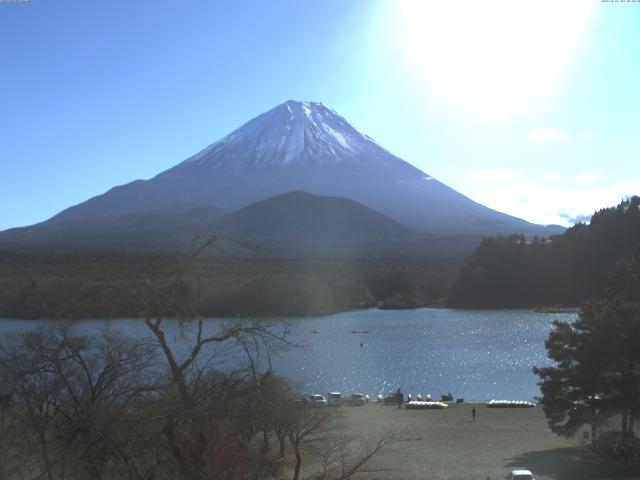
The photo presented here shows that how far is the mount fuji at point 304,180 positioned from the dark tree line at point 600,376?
2568 inches

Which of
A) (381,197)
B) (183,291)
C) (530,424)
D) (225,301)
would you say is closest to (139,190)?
Result: (381,197)

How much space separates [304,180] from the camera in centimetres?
8806

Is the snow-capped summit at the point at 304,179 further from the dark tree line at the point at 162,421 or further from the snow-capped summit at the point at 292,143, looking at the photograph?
the dark tree line at the point at 162,421

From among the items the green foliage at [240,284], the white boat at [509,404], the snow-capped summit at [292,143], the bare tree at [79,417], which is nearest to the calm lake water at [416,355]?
the green foliage at [240,284]

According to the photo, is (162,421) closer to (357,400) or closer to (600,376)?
(600,376)

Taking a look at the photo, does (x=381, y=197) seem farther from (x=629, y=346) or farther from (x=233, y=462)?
(x=233, y=462)

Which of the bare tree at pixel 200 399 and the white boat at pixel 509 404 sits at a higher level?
the bare tree at pixel 200 399

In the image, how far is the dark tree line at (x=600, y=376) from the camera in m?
10.4

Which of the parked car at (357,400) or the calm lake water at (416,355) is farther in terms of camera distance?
Answer: the calm lake water at (416,355)

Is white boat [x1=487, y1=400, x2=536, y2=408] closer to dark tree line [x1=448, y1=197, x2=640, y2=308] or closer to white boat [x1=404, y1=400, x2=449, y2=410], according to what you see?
white boat [x1=404, y1=400, x2=449, y2=410]

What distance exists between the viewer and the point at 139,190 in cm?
8788

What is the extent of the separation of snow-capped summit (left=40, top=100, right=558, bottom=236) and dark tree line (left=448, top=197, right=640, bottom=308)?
1096 inches

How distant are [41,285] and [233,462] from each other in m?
23.9

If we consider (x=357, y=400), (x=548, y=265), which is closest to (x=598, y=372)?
(x=357, y=400)
